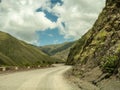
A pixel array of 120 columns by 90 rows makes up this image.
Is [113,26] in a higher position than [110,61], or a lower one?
higher

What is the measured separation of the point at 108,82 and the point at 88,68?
36.2 feet

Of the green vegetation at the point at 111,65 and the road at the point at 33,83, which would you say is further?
the green vegetation at the point at 111,65

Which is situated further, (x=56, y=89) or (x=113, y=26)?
(x=113, y=26)

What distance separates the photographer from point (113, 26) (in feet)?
129

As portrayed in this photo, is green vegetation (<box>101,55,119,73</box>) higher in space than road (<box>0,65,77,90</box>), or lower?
higher

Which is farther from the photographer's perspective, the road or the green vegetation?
the green vegetation

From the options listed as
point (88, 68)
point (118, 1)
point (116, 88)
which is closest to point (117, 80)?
point (116, 88)

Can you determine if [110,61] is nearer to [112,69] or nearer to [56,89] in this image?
[112,69]

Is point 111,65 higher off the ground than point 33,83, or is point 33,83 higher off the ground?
point 111,65

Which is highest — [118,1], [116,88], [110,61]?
[118,1]

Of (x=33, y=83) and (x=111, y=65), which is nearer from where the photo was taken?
(x=33, y=83)

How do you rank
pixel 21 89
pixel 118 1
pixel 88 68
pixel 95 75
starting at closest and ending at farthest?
pixel 21 89 < pixel 95 75 < pixel 88 68 < pixel 118 1

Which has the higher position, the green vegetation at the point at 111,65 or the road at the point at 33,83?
the green vegetation at the point at 111,65

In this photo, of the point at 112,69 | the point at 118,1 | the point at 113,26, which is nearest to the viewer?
the point at 112,69
